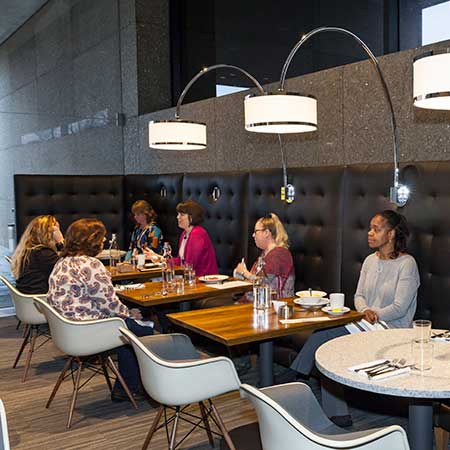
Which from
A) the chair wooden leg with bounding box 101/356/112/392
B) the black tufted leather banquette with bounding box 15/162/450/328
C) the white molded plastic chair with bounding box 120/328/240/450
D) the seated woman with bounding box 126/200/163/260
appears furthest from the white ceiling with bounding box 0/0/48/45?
the white molded plastic chair with bounding box 120/328/240/450

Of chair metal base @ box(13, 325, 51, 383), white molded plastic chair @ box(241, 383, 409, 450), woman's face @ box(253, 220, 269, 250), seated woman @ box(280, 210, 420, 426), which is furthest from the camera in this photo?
chair metal base @ box(13, 325, 51, 383)

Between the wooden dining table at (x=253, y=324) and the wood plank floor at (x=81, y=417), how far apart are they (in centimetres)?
53

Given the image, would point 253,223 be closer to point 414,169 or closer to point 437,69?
point 414,169

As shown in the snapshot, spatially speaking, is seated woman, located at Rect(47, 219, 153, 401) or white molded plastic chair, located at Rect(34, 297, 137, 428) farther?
seated woman, located at Rect(47, 219, 153, 401)

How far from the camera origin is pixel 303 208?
409 centimetres

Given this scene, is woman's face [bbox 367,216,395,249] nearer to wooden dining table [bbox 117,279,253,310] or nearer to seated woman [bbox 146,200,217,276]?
wooden dining table [bbox 117,279,253,310]

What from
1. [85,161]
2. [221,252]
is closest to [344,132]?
[221,252]

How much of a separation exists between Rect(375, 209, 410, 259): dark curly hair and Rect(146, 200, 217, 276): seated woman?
180 cm

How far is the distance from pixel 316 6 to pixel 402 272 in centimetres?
321

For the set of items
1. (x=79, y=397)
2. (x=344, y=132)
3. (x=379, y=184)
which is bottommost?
(x=79, y=397)

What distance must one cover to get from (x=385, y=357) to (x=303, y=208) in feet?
7.02

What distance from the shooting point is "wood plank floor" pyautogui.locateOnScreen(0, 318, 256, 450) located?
3023mm

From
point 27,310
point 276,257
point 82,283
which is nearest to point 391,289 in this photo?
point 276,257

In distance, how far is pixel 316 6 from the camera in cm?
525
